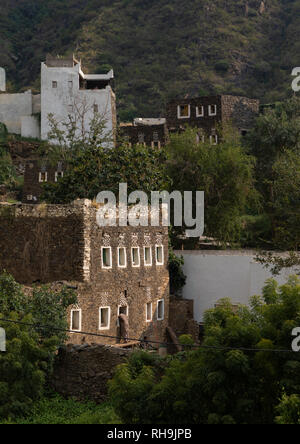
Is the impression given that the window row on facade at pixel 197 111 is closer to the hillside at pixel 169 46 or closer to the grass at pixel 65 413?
the hillside at pixel 169 46

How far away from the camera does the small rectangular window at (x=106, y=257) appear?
116ft

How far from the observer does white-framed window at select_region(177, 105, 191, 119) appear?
68.8 meters

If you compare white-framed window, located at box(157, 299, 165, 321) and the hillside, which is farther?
the hillside

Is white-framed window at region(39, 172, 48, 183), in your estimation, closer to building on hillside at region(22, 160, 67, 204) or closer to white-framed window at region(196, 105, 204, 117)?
building on hillside at region(22, 160, 67, 204)

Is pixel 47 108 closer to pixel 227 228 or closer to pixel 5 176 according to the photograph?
pixel 5 176

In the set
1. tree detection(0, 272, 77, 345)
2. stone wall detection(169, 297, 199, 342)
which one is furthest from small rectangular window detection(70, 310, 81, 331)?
stone wall detection(169, 297, 199, 342)

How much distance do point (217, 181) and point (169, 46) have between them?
7316 cm

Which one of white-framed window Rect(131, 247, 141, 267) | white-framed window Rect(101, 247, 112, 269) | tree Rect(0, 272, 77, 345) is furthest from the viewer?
white-framed window Rect(131, 247, 141, 267)

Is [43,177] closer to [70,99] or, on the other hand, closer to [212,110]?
[70,99]

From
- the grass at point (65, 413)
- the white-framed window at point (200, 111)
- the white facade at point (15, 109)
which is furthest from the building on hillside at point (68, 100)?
the grass at point (65, 413)

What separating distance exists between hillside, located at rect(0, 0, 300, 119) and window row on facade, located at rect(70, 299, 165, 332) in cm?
6250

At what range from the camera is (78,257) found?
33844mm

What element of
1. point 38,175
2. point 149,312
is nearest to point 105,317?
point 149,312

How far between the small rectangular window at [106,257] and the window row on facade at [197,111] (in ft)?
113
